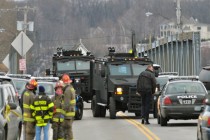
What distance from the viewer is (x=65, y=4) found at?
188 metres

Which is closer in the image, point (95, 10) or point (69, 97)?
point (69, 97)

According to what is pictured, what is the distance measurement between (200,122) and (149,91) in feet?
38.2

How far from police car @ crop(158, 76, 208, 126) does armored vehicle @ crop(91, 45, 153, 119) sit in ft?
15.2

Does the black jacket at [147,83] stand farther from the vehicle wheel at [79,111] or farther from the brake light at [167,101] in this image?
the vehicle wheel at [79,111]

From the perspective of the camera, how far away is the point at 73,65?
161ft

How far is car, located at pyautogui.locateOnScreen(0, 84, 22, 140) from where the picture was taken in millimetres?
19337

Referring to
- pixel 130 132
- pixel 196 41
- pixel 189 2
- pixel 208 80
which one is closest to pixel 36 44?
pixel 189 2

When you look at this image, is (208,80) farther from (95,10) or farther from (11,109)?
(95,10)

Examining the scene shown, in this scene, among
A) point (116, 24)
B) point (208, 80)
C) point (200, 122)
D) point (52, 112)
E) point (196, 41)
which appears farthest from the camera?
point (116, 24)

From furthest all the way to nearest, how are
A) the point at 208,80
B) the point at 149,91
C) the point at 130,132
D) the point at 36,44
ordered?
1. the point at 36,44
2. the point at 208,80
3. the point at 149,91
4. the point at 130,132

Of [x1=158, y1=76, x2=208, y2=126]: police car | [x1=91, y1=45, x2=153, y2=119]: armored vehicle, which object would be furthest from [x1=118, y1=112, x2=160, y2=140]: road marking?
[x1=91, y1=45, x2=153, y2=119]: armored vehicle

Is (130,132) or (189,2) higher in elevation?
(189,2)

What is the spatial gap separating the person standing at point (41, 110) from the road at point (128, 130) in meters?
4.84

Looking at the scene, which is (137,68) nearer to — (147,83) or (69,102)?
(147,83)
